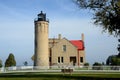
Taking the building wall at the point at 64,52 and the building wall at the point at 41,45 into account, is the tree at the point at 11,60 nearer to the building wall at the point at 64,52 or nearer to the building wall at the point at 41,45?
the building wall at the point at 41,45

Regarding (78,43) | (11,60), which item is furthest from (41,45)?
(78,43)

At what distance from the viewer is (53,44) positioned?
80.6 m

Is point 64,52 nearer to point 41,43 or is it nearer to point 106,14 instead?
point 41,43

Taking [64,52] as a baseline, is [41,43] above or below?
above

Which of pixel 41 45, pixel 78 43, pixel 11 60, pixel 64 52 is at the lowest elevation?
pixel 11 60

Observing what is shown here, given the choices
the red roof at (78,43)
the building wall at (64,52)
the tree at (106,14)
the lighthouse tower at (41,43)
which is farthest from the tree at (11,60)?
the tree at (106,14)

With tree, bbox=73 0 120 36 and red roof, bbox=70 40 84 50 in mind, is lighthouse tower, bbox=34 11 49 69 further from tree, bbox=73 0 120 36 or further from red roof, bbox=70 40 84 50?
tree, bbox=73 0 120 36

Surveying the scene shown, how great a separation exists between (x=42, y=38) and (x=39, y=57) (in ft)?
13.7


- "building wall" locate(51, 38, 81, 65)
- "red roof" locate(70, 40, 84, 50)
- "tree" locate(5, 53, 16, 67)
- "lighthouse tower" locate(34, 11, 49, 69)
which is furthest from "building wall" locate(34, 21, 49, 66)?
"red roof" locate(70, 40, 84, 50)

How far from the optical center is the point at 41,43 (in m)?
74.2

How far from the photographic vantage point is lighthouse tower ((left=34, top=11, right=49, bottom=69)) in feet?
243

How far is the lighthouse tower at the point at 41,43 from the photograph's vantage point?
74062 mm

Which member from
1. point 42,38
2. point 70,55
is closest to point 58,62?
point 70,55

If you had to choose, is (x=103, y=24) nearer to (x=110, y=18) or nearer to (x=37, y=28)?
(x=110, y=18)
